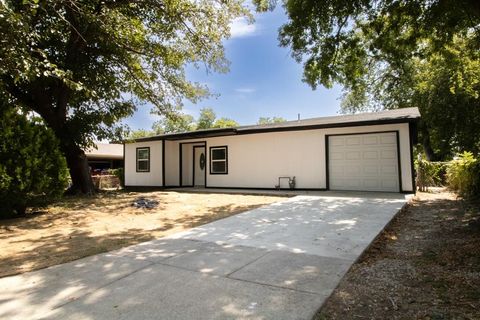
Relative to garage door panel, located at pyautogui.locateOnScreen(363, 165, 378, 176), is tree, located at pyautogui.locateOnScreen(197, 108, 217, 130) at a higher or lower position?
higher

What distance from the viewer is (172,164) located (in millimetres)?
17062

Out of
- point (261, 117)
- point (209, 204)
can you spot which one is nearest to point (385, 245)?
point (209, 204)

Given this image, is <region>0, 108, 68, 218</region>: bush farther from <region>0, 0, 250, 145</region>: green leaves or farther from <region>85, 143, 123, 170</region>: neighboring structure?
<region>85, 143, 123, 170</region>: neighboring structure

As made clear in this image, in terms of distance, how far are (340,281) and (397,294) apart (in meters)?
0.54

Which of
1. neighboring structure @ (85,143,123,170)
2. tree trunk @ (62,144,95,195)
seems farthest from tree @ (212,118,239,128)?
tree trunk @ (62,144,95,195)

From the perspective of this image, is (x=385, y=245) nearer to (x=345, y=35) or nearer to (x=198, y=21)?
(x=345, y=35)

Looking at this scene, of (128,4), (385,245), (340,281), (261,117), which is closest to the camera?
(340,281)

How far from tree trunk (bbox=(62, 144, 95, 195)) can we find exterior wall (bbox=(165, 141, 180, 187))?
4.91 m

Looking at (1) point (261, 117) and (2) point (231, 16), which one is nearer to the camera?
(2) point (231, 16)

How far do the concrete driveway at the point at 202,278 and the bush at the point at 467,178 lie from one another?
3.93 metres

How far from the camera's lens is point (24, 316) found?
271cm

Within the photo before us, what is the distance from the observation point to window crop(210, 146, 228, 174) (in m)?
15.4

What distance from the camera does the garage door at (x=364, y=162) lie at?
38.1 feet

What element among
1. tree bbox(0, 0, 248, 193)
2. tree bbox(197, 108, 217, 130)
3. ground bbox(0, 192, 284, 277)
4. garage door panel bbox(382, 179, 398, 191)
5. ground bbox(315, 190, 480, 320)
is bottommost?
ground bbox(315, 190, 480, 320)
